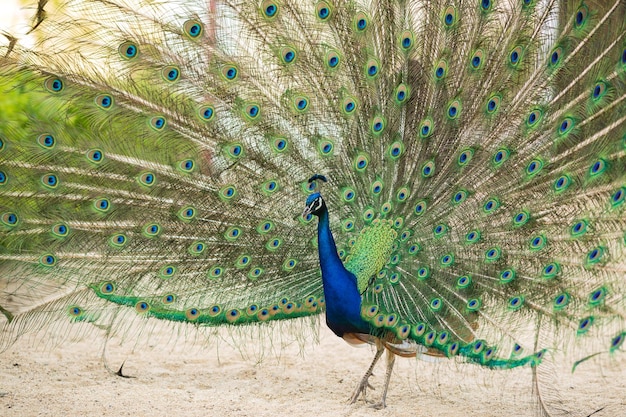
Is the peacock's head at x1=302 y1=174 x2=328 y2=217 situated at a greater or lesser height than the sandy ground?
greater

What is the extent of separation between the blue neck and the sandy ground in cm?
62

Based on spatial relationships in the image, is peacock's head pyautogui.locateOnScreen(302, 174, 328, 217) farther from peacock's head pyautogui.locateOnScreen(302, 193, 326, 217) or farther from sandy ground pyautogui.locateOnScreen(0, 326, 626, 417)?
sandy ground pyautogui.locateOnScreen(0, 326, 626, 417)

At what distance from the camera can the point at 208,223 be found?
3.73 m

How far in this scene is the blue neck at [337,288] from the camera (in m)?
3.57

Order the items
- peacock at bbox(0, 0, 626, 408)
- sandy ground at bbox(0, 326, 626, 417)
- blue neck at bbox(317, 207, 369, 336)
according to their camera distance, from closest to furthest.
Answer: peacock at bbox(0, 0, 626, 408) → blue neck at bbox(317, 207, 369, 336) → sandy ground at bbox(0, 326, 626, 417)

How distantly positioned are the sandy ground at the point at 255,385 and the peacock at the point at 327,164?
0.61 metres

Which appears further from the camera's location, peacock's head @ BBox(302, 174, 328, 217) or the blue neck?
the blue neck

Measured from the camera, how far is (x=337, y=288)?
3.61 metres

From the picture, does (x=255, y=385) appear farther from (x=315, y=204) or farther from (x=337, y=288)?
(x=315, y=204)

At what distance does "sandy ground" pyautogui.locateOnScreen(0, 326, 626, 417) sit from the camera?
13.2 ft

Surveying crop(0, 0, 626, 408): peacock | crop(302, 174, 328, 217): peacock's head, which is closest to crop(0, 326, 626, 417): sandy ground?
crop(0, 0, 626, 408): peacock

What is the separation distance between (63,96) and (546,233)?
243cm

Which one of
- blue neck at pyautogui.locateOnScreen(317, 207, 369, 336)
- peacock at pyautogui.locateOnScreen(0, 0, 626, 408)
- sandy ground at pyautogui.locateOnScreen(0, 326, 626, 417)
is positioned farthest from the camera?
sandy ground at pyautogui.locateOnScreen(0, 326, 626, 417)

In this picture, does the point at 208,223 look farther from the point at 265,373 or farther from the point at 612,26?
the point at 612,26
